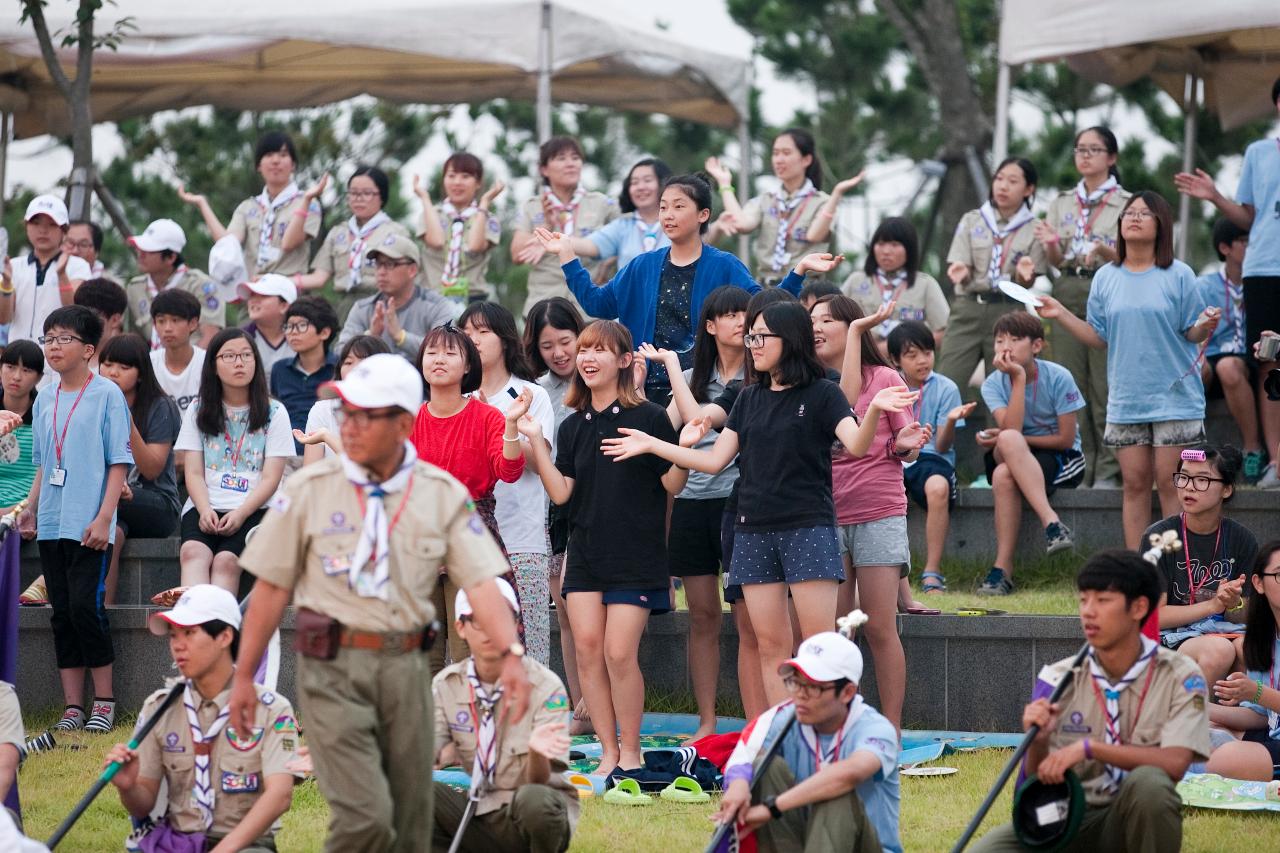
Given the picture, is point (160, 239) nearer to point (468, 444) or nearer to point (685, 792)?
point (468, 444)

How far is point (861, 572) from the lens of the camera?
271 inches

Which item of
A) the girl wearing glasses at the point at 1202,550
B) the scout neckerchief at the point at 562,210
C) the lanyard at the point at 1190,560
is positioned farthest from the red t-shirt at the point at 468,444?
the scout neckerchief at the point at 562,210

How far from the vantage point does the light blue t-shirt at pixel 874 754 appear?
5195 millimetres

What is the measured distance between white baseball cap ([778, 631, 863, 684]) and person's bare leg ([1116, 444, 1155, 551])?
136 inches

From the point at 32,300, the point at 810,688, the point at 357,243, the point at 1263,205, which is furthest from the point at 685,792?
the point at 32,300

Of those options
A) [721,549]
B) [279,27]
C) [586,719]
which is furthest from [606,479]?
[279,27]

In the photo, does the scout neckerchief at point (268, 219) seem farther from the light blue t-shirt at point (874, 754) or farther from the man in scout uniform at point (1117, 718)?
the man in scout uniform at point (1117, 718)

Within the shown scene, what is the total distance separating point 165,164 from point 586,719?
1016cm

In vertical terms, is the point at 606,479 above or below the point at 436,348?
below

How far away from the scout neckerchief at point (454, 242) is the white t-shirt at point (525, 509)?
11.8ft

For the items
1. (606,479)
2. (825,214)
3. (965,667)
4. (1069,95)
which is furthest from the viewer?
(1069,95)

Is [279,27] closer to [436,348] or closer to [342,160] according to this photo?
[342,160]

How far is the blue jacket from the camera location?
7664mm

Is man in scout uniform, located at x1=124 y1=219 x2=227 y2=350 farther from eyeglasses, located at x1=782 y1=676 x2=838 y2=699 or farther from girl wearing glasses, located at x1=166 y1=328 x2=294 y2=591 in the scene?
eyeglasses, located at x1=782 y1=676 x2=838 y2=699
